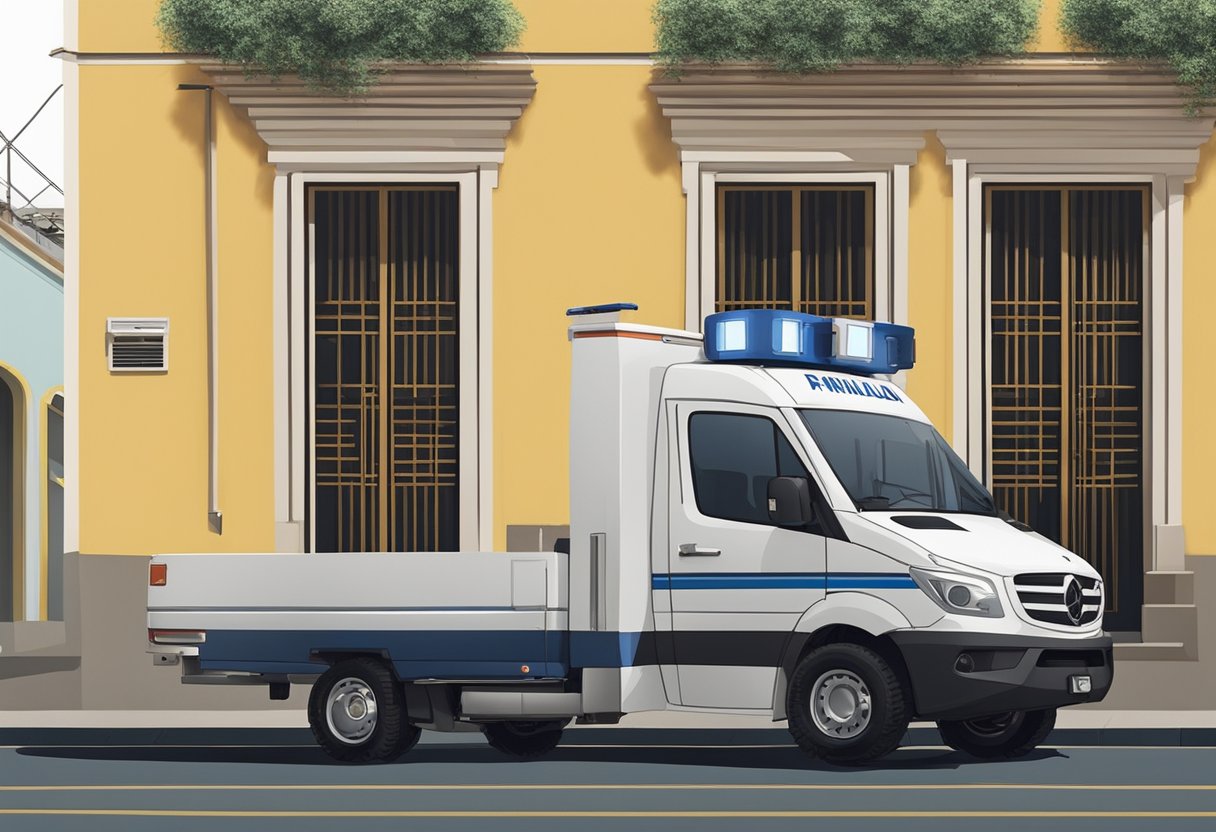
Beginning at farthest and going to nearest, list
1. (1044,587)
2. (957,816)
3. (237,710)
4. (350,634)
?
(237,710)
(350,634)
(1044,587)
(957,816)

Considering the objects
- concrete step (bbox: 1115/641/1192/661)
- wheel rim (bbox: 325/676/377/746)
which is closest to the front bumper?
wheel rim (bbox: 325/676/377/746)

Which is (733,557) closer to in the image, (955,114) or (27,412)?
(955,114)

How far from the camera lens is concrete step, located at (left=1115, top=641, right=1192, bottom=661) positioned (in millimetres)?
18078

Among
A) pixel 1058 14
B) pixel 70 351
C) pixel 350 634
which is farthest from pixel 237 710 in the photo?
pixel 1058 14

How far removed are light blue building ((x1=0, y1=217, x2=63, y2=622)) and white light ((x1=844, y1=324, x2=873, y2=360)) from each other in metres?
14.5

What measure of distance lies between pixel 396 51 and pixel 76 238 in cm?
333

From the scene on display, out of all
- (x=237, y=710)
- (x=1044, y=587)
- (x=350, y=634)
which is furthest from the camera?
(x=237, y=710)

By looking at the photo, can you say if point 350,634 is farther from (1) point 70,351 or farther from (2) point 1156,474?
(2) point 1156,474

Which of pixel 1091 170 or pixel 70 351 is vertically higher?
pixel 1091 170

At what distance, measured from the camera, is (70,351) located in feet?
61.1

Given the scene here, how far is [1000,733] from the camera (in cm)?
1337

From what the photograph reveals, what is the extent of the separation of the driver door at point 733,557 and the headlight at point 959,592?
668mm

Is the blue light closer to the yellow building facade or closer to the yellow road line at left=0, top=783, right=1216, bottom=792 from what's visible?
the yellow road line at left=0, top=783, right=1216, bottom=792

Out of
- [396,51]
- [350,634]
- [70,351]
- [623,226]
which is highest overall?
[396,51]
